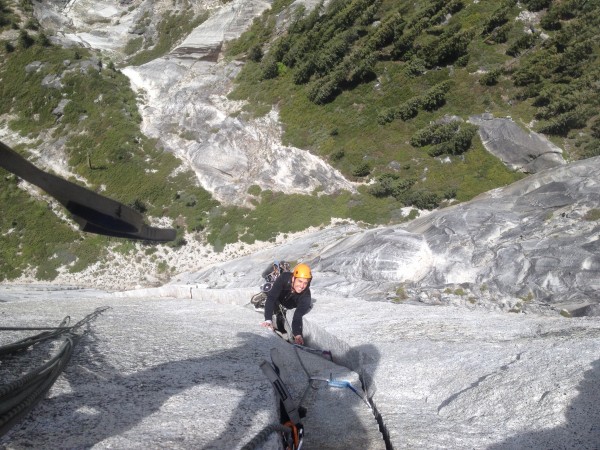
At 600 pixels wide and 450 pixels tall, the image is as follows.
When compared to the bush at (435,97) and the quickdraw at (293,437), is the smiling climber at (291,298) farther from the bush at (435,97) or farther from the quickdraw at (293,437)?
the bush at (435,97)

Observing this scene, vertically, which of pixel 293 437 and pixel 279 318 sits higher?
pixel 293 437

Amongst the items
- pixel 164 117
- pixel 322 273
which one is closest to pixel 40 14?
pixel 164 117

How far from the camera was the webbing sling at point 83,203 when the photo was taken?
2111 millimetres

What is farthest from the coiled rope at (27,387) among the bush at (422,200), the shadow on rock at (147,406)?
the bush at (422,200)

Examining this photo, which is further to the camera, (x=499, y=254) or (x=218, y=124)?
(x=218, y=124)

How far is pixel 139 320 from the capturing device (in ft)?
29.8

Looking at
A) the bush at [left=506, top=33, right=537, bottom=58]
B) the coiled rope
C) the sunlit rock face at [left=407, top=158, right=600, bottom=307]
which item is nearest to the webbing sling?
the coiled rope

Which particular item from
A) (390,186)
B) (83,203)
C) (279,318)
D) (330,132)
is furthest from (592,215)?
(330,132)

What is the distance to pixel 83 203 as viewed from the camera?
219 centimetres

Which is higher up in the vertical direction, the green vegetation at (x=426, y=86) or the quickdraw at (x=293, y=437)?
the green vegetation at (x=426, y=86)

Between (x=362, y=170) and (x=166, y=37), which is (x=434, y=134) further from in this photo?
(x=166, y=37)

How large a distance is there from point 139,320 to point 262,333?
2896 mm

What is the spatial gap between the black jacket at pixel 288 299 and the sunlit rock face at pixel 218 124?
2600cm

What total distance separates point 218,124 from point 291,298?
35.7 metres
